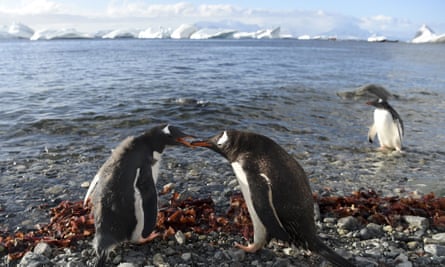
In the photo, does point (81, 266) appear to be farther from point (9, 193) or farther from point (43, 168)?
point (43, 168)

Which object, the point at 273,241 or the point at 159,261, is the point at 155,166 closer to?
the point at 159,261

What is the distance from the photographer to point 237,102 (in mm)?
11578

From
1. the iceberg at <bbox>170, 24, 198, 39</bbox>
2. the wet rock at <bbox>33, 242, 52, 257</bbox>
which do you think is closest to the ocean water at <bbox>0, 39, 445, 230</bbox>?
the wet rock at <bbox>33, 242, 52, 257</bbox>

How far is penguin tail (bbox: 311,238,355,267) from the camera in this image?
3.07 m

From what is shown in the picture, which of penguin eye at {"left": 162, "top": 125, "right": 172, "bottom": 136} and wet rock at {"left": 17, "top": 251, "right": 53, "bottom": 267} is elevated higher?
penguin eye at {"left": 162, "top": 125, "right": 172, "bottom": 136}

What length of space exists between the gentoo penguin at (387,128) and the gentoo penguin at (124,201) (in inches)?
221

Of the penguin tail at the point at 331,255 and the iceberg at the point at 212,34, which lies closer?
the penguin tail at the point at 331,255

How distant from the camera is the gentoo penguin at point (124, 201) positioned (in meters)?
3.43

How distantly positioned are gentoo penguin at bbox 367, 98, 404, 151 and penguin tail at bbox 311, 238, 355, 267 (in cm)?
524

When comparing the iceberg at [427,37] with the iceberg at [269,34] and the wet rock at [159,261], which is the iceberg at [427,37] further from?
the wet rock at [159,261]

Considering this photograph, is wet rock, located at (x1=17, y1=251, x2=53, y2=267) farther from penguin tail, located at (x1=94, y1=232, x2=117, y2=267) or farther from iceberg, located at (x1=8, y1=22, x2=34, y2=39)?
iceberg, located at (x1=8, y1=22, x2=34, y2=39)

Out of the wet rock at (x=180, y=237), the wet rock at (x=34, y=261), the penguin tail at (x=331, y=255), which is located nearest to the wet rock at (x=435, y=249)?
the penguin tail at (x=331, y=255)

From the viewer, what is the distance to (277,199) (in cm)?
335

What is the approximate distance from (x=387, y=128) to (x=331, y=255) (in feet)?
18.4
